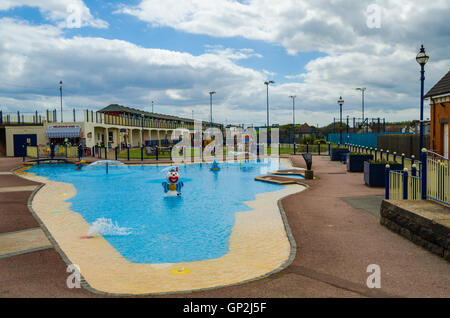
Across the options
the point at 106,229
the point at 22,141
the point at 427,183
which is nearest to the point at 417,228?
the point at 427,183

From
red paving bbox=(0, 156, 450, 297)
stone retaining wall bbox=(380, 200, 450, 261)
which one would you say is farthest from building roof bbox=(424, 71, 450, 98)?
stone retaining wall bbox=(380, 200, 450, 261)

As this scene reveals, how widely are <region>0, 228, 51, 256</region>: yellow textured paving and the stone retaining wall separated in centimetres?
874

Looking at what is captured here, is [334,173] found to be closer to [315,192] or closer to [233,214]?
[315,192]

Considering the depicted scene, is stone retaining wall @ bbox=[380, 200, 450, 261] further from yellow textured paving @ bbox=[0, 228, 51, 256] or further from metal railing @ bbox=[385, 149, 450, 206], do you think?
yellow textured paving @ bbox=[0, 228, 51, 256]

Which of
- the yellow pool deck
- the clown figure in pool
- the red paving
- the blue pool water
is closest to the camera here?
the red paving

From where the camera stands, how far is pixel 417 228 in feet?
26.6

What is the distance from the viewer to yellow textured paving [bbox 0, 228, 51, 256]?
8.27 meters

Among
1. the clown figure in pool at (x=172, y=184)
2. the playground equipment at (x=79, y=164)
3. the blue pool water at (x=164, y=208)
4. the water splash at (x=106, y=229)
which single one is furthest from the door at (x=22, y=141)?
the water splash at (x=106, y=229)

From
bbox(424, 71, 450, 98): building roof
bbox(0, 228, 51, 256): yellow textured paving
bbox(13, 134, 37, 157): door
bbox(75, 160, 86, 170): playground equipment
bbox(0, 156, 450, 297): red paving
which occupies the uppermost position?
bbox(424, 71, 450, 98): building roof

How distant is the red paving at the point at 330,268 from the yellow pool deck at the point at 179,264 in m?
0.41

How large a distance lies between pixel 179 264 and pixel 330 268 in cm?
343
